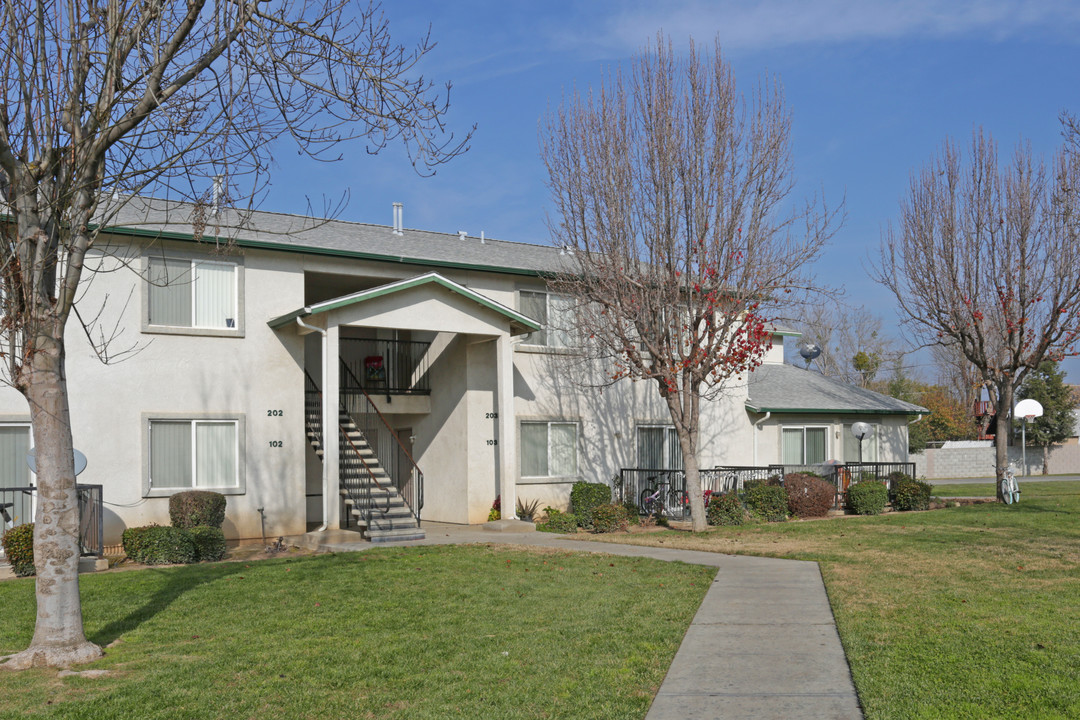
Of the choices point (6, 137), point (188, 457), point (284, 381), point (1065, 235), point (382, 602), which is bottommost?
point (382, 602)

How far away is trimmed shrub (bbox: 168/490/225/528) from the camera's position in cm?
1602

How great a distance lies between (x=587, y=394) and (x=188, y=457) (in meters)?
9.16

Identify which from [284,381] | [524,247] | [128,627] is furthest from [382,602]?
[524,247]

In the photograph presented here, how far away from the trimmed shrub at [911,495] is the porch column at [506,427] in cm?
1077

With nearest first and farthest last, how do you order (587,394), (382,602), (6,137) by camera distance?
(6,137)
(382,602)
(587,394)

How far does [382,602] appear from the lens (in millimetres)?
10312

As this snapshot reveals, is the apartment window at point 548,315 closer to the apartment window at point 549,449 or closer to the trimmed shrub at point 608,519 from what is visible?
the apartment window at point 549,449

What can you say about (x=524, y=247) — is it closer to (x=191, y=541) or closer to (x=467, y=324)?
(x=467, y=324)

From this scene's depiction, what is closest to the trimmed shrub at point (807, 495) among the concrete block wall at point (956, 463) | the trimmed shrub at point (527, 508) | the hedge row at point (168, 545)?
the trimmed shrub at point (527, 508)

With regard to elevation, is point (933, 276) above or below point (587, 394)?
above

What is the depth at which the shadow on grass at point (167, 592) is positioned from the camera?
9007 mm

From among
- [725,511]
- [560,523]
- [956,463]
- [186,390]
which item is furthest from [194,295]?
[956,463]

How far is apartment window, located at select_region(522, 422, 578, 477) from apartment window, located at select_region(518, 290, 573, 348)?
6.30ft

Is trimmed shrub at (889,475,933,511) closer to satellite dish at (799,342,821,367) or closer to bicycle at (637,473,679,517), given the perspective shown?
bicycle at (637,473,679,517)
